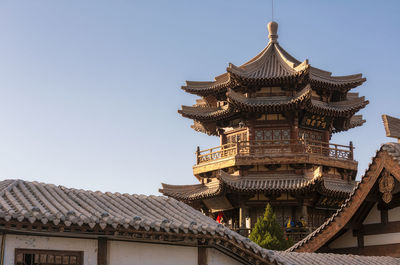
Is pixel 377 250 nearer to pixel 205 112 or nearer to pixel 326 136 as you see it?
pixel 326 136

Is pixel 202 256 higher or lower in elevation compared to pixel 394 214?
lower

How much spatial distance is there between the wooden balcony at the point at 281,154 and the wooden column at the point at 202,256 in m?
20.2

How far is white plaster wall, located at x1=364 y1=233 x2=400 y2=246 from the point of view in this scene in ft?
58.4

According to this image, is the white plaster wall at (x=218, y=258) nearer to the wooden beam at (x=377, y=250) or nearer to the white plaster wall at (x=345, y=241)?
the wooden beam at (x=377, y=250)

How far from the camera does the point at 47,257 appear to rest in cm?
1362

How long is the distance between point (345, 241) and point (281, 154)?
16151 millimetres

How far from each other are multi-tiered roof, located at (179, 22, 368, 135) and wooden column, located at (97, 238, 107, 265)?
21773 millimetres

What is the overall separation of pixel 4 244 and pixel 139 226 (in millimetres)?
2671

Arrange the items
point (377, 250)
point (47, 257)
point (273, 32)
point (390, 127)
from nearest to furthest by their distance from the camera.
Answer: point (47, 257)
point (390, 127)
point (377, 250)
point (273, 32)

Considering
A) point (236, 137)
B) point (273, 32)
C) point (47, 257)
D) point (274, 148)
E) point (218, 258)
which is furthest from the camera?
point (273, 32)

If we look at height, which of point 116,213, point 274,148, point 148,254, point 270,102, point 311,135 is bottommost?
point 148,254

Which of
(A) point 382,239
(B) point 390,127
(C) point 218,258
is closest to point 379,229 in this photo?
(A) point 382,239

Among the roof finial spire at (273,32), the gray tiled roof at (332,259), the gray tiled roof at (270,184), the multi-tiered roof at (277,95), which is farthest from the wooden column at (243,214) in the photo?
the gray tiled roof at (332,259)

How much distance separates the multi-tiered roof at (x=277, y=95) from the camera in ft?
117
